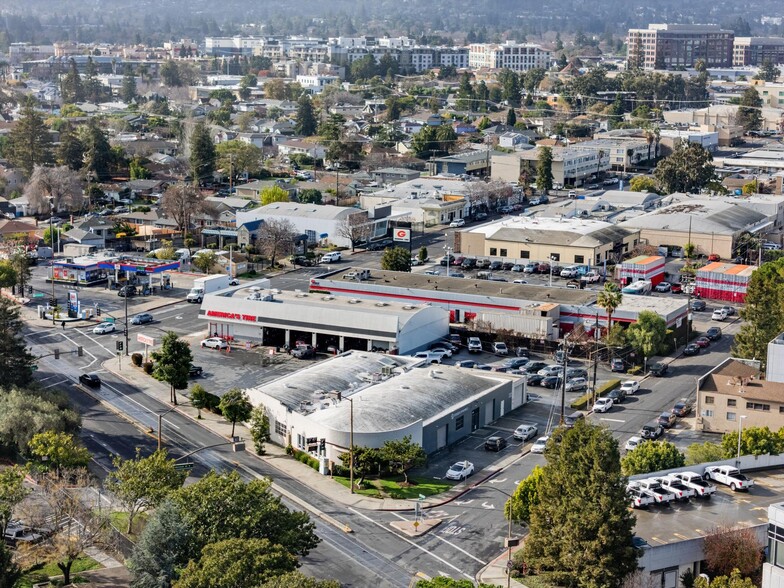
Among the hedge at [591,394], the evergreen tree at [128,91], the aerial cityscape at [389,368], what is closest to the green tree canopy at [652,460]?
the aerial cityscape at [389,368]

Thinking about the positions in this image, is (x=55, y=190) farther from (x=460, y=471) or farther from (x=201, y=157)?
(x=460, y=471)

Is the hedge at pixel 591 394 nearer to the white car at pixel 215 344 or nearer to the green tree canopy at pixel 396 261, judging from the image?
the white car at pixel 215 344

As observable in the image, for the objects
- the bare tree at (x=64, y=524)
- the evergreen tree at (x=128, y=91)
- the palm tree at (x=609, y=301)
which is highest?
the evergreen tree at (x=128, y=91)

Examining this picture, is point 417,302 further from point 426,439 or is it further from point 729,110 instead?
point 729,110

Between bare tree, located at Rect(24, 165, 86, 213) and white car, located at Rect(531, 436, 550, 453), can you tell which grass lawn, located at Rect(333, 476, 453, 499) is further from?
bare tree, located at Rect(24, 165, 86, 213)

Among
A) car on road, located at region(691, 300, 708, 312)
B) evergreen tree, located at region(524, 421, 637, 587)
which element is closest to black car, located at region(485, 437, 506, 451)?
evergreen tree, located at region(524, 421, 637, 587)

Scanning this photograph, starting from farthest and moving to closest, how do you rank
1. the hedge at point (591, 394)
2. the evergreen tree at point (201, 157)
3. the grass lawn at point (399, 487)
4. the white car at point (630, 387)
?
the evergreen tree at point (201, 157)
the white car at point (630, 387)
the hedge at point (591, 394)
the grass lawn at point (399, 487)

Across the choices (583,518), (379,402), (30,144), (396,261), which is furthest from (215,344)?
(30,144)
